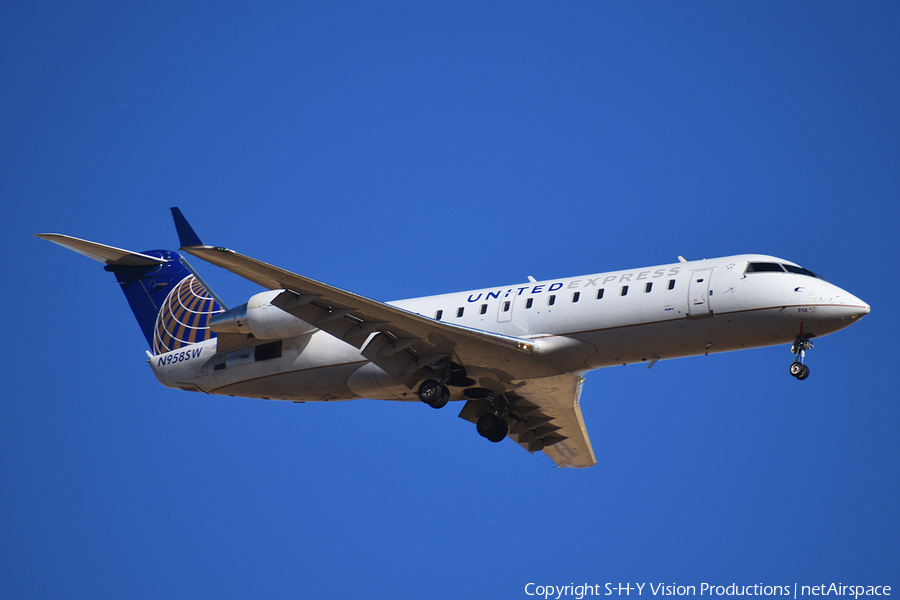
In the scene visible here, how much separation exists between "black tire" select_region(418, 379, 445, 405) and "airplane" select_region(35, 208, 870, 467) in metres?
0.04

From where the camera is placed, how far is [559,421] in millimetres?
25078

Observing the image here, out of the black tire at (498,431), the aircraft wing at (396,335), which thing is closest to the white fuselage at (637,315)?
the aircraft wing at (396,335)

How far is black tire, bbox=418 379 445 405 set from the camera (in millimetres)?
21188

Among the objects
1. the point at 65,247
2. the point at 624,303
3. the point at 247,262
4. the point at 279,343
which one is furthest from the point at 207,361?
the point at 624,303

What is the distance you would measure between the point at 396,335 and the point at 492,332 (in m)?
2.07

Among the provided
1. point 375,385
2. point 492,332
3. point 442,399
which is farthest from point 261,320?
point 492,332

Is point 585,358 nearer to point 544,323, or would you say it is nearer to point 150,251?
point 544,323

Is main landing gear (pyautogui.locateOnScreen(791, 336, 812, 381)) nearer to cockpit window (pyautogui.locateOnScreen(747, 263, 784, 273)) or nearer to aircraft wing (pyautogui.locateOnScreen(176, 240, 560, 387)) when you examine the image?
cockpit window (pyautogui.locateOnScreen(747, 263, 784, 273))

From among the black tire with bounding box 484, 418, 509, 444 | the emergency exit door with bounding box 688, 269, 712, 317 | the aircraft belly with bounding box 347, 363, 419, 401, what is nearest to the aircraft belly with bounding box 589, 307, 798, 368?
the emergency exit door with bounding box 688, 269, 712, 317

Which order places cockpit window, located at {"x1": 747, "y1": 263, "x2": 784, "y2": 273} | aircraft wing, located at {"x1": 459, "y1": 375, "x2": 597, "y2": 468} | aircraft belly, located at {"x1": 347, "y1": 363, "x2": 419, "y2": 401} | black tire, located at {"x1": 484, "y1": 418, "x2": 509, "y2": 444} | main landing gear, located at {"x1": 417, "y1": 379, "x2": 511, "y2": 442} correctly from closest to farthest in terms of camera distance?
cockpit window, located at {"x1": 747, "y1": 263, "x2": 784, "y2": 273} → aircraft belly, located at {"x1": 347, "y1": 363, "x2": 419, "y2": 401} → aircraft wing, located at {"x1": 459, "y1": 375, "x2": 597, "y2": 468} → main landing gear, located at {"x1": 417, "y1": 379, "x2": 511, "y2": 442} → black tire, located at {"x1": 484, "y1": 418, "x2": 509, "y2": 444}

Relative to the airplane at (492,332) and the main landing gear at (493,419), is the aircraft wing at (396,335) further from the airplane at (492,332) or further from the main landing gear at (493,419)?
the main landing gear at (493,419)

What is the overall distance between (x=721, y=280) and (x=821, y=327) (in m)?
2.11

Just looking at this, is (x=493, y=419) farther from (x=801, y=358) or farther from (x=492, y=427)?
(x=801, y=358)

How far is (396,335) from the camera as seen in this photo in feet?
69.2
